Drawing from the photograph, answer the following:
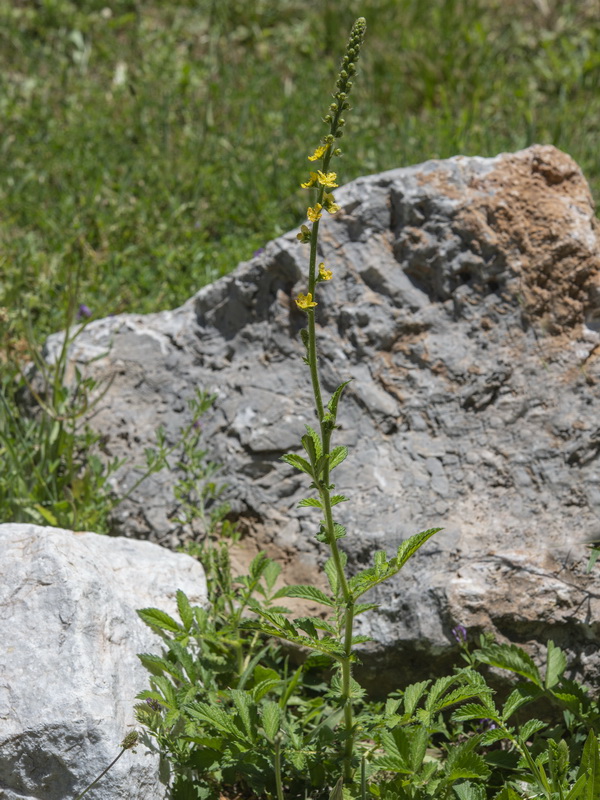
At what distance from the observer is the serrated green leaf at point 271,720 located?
2.34m

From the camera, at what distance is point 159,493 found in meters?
3.49

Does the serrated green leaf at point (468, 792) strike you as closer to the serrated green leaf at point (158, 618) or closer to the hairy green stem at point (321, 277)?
the hairy green stem at point (321, 277)

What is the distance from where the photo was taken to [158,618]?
2.76 m

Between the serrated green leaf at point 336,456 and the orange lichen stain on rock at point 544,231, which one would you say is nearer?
the serrated green leaf at point 336,456

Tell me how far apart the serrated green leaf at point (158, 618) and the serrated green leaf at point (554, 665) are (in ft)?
3.88

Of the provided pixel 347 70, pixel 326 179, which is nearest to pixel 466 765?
pixel 326 179

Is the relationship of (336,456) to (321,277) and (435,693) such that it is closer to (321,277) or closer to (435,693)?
(321,277)

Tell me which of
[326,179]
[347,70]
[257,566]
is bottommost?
[257,566]

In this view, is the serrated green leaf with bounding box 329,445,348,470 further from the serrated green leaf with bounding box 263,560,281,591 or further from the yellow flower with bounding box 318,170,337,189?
the serrated green leaf with bounding box 263,560,281,591

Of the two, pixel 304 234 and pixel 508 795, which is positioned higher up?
pixel 304 234

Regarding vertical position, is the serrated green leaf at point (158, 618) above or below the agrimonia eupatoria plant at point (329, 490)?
below

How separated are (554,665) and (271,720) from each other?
92cm

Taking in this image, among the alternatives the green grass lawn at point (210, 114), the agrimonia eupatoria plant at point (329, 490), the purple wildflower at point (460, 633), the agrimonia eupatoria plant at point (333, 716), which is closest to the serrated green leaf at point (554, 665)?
the agrimonia eupatoria plant at point (333, 716)

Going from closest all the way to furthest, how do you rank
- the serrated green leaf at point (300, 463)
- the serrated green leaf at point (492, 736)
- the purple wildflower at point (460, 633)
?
the serrated green leaf at point (300, 463), the serrated green leaf at point (492, 736), the purple wildflower at point (460, 633)
